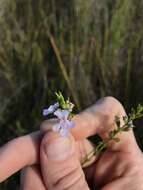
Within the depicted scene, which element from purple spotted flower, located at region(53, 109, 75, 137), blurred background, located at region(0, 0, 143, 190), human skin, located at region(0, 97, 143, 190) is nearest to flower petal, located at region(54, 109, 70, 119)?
purple spotted flower, located at region(53, 109, 75, 137)

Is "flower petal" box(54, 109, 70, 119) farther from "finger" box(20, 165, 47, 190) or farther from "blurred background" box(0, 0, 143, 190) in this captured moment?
"blurred background" box(0, 0, 143, 190)

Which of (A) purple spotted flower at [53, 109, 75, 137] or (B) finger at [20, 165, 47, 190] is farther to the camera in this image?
(B) finger at [20, 165, 47, 190]

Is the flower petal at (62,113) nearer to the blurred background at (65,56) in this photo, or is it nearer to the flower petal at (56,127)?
the flower petal at (56,127)

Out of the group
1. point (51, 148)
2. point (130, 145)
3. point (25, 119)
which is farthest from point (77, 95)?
point (51, 148)

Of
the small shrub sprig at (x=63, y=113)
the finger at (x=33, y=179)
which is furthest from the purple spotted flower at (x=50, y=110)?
the finger at (x=33, y=179)

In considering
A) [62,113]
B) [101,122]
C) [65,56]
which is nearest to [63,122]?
[62,113]

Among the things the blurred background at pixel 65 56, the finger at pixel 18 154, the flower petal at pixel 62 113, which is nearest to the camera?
the flower petal at pixel 62 113

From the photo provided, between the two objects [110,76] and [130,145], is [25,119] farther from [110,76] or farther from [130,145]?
[130,145]
